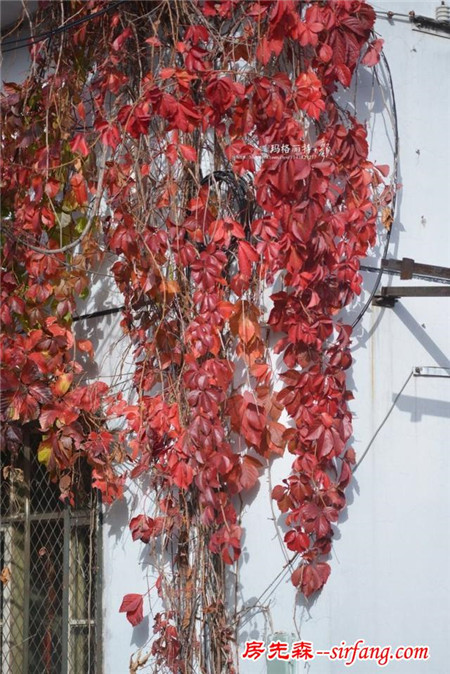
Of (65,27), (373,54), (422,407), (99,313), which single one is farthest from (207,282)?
(65,27)

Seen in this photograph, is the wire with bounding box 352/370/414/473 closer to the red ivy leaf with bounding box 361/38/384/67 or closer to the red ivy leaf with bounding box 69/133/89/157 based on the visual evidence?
the red ivy leaf with bounding box 361/38/384/67

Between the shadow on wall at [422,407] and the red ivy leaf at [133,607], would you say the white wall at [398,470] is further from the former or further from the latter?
the red ivy leaf at [133,607]

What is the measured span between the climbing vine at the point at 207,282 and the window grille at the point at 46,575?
0.32 m

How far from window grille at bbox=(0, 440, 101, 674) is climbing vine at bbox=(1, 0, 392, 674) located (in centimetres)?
32

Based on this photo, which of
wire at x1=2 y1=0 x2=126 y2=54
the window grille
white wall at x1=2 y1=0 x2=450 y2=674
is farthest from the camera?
the window grille

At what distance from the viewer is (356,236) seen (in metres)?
4.66

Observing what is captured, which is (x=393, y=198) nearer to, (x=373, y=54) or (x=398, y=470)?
(x=373, y=54)

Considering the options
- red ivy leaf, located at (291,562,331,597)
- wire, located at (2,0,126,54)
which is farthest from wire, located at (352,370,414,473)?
wire, located at (2,0,126,54)

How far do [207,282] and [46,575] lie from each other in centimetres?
194

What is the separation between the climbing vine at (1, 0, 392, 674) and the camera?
451 cm

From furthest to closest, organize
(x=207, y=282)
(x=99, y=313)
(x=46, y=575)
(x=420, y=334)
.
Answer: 1. (x=46, y=575)
2. (x=99, y=313)
3. (x=420, y=334)
4. (x=207, y=282)

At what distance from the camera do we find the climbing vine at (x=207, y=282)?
4512mm

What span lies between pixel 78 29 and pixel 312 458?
2.62 m

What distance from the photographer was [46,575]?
536 cm
